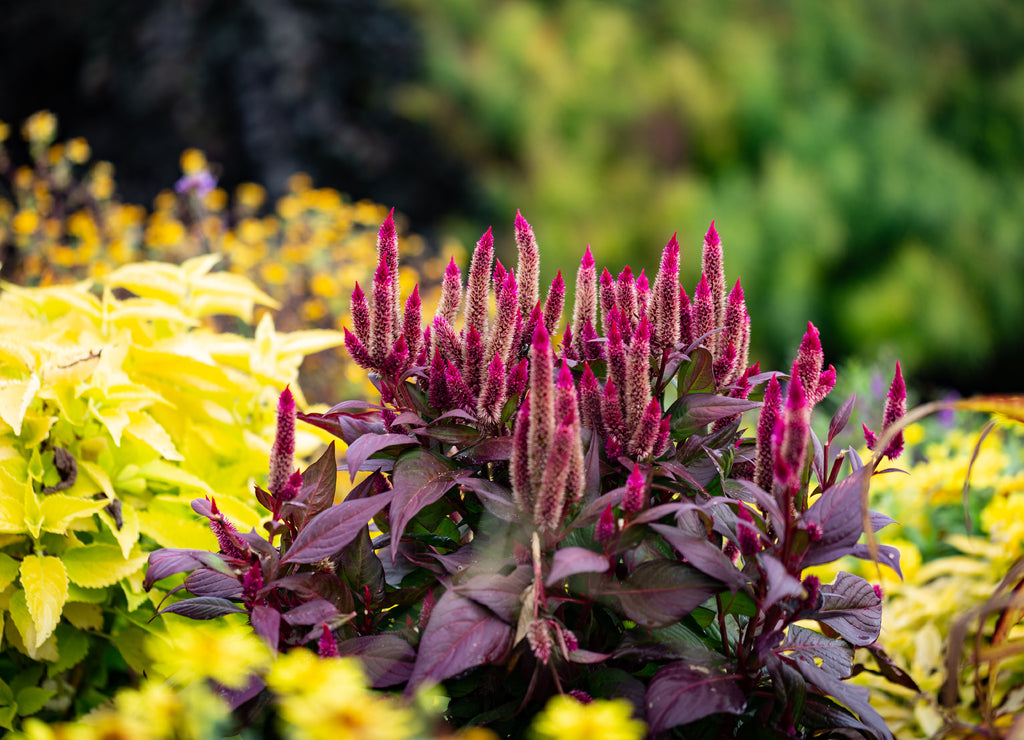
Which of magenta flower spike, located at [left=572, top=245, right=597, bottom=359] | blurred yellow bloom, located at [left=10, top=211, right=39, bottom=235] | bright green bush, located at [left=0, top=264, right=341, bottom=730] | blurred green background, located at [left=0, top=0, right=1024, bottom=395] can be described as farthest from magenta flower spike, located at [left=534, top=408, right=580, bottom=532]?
blurred green background, located at [left=0, top=0, right=1024, bottom=395]

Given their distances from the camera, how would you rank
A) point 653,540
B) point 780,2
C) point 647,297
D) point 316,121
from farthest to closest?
point 780,2
point 316,121
point 647,297
point 653,540

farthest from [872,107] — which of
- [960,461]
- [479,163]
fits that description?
[960,461]

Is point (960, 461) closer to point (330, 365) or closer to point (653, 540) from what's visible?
point (653, 540)

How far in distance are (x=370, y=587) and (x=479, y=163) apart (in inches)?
257

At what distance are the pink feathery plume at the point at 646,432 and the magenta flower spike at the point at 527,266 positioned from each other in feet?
0.85

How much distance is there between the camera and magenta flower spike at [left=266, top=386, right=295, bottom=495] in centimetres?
103

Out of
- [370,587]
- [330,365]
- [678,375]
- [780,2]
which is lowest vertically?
[330,365]

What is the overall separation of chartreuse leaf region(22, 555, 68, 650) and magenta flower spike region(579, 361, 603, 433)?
953 mm

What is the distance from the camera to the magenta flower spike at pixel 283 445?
1033 mm

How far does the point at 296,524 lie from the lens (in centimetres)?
114

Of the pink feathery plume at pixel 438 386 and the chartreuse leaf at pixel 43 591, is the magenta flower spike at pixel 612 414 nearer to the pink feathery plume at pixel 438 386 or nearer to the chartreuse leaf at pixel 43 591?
Result: the pink feathery plume at pixel 438 386

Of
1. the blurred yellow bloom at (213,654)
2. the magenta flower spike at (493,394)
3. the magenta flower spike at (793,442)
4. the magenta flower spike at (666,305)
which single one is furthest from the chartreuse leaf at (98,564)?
the magenta flower spike at (793,442)

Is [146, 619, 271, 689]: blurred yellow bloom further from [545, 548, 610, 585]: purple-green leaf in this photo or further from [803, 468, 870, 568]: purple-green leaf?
[803, 468, 870, 568]: purple-green leaf

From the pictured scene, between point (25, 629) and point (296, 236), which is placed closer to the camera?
point (25, 629)
